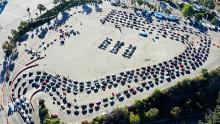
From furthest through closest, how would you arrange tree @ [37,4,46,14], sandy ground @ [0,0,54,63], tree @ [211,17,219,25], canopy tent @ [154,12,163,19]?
tree @ [37,4,46,14], canopy tent @ [154,12,163,19], tree @ [211,17,219,25], sandy ground @ [0,0,54,63]

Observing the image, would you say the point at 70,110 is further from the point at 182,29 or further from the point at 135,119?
the point at 182,29

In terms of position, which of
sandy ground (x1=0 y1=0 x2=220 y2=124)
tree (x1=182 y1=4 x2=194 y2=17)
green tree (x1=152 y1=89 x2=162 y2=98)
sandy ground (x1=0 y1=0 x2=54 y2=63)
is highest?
tree (x1=182 y1=4 x2=194 y2=17)

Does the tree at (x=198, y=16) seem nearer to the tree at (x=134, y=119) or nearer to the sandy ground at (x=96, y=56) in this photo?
the sandy ground at (x=96, y=56)

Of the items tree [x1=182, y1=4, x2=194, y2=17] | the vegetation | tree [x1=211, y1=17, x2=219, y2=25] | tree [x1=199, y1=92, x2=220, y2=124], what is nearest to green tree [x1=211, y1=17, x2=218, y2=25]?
tree [x1=211, y1=17, x2=219, y2=25]

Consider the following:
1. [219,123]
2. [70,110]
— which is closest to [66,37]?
[70,110]

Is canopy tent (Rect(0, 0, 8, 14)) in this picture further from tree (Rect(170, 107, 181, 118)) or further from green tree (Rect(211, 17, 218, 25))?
tree (Rect(170, 107, 181, 118))

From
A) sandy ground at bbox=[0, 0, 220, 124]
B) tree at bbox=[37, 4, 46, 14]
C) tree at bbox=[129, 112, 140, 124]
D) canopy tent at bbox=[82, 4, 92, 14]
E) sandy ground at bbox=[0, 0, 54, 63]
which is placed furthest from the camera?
canopy tent at bbox=[82, 4, 92, 14]

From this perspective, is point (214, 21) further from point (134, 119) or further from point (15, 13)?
point (15, 13)

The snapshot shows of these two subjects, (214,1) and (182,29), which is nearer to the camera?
(182,29)
